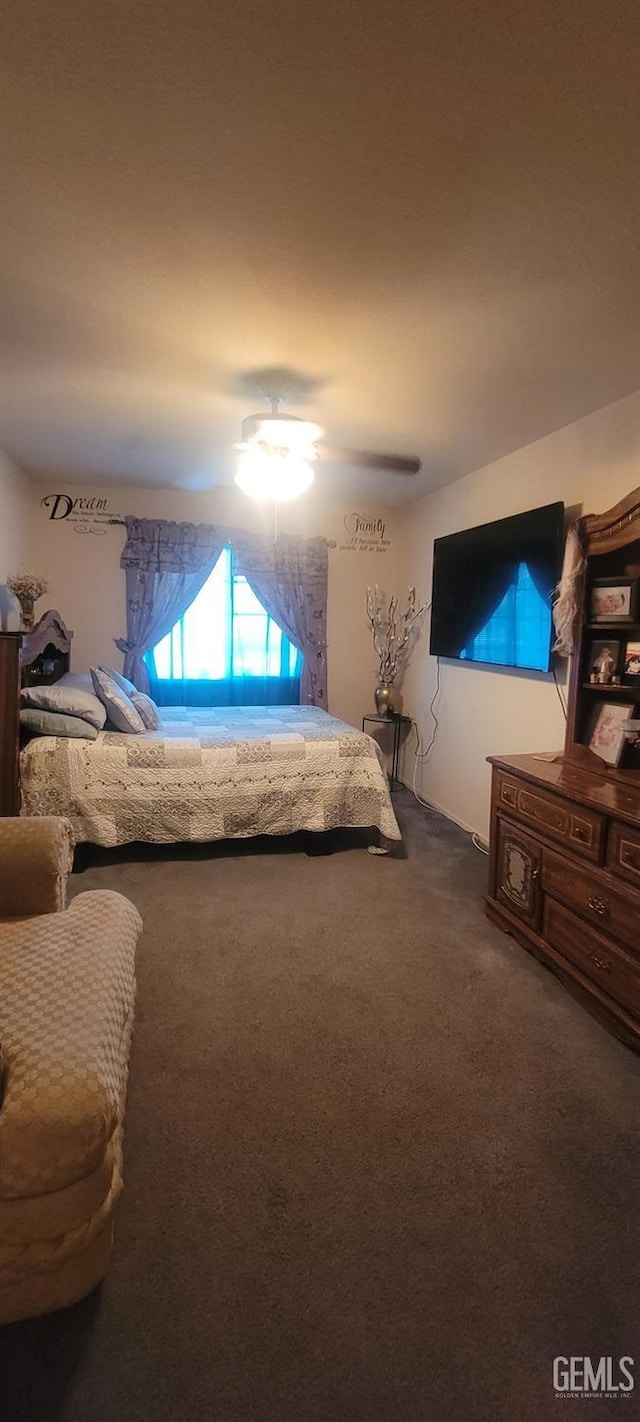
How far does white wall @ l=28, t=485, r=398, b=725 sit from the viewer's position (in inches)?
179

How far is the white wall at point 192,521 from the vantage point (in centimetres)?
455

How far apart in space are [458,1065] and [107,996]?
1.10 m

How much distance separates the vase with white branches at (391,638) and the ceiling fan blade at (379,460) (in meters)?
1.21

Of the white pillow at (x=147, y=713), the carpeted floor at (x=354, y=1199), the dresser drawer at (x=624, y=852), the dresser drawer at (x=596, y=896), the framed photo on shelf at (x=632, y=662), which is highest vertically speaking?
the framed photo on shelf at (x=632, y=662)

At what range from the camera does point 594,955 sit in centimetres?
207

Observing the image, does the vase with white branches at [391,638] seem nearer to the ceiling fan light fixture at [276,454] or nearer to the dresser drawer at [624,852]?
the ceiling fan light fixture at [276,454]

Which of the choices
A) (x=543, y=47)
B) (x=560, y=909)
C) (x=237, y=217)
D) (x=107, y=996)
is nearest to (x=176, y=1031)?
(x=107, y=996)

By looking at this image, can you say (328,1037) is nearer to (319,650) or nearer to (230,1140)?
(230,1140)

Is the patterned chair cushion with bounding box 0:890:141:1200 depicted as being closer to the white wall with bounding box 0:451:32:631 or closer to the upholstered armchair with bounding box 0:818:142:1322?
the upholstered armchair with bounding box 0:818:142:1322

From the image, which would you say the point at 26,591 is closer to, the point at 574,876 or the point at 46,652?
the point at 46,652

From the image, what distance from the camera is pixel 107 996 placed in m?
1.35

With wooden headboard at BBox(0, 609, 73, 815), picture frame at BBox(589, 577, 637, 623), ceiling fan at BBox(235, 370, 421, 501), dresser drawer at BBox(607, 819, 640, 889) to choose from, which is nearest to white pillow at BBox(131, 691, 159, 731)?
wooden headboard at BBox(0, 609, 73, 815)

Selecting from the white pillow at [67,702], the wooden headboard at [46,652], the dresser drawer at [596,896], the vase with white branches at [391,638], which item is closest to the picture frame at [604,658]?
the dresser drawer at [596,896]

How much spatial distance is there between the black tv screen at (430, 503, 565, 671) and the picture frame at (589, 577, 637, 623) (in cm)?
31
